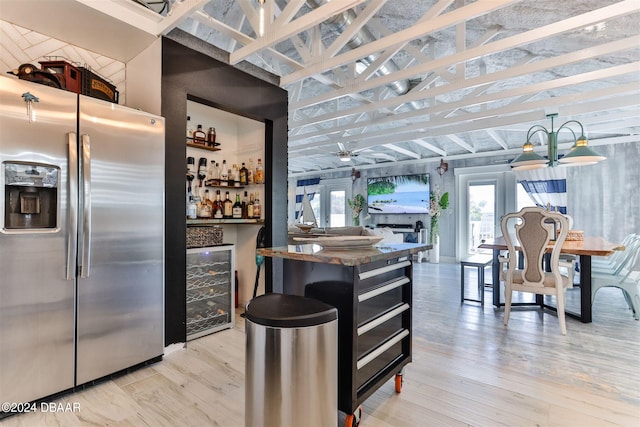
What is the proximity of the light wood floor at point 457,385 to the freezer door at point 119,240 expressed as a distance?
0.25 metres

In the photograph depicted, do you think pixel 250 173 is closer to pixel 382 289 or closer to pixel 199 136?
pixel 199 136

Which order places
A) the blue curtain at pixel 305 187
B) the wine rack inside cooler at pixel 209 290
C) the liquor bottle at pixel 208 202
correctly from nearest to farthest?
the wine rack inside cooler at pixel 209 290, the liquor bottle at pixel 208 202, the blue curtain at pixel 305 187

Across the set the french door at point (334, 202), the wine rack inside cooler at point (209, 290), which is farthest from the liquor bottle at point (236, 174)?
the french door at point (334, 202)

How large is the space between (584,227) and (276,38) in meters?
7.38

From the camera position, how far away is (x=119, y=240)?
2174 millimetres

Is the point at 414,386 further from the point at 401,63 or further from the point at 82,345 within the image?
the point at 401,63

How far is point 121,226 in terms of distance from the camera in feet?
7.18

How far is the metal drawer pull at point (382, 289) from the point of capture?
63.2 inches

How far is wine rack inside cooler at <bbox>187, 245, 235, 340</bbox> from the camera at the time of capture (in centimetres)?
298

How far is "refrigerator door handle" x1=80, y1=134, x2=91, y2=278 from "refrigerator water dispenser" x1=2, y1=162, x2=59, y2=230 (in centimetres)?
14

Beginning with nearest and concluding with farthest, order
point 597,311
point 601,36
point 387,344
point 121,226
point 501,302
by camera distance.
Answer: point 387,344 < point 121,226 < point 601,36 < point 597,311 < point 501,302

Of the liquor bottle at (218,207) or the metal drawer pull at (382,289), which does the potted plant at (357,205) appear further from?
the metal drawer pull at (382,289)

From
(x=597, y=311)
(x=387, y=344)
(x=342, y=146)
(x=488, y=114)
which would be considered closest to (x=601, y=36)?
(x=488, y=114)

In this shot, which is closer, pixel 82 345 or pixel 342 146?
pixel 82 345
